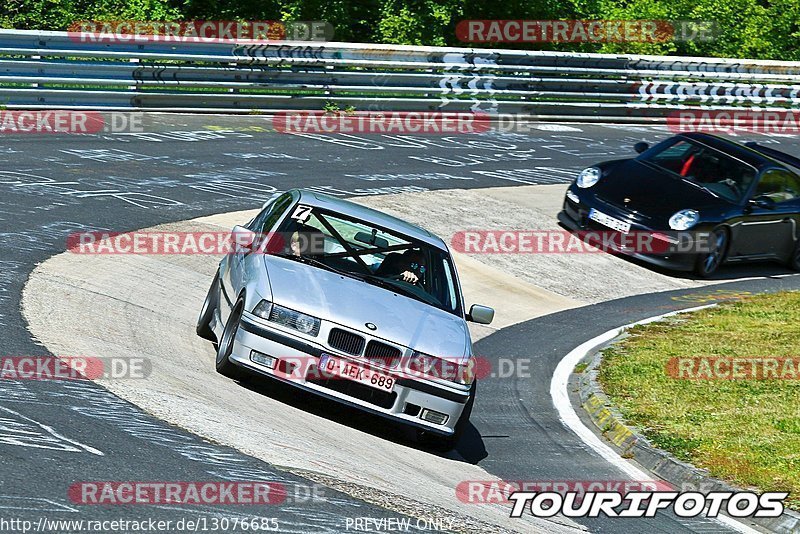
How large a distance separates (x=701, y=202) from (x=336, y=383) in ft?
29.9

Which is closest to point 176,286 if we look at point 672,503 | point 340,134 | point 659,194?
point 672,503

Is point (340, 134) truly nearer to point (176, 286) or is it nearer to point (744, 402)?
point (176, 286)

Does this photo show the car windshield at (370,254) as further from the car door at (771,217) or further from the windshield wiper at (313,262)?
the car door at (771,217)

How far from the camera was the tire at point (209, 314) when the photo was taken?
30.6 ft

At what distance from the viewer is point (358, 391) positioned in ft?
26.0

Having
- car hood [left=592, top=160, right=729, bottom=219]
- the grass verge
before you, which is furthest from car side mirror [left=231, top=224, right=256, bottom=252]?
car hood [left=592, top=160, right=729, bottom=219]

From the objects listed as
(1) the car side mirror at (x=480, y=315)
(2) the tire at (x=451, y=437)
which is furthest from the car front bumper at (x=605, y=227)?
(2) the tire at (x=451, y=437)

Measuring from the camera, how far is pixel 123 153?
54.3ft

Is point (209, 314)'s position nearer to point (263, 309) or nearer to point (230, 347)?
point (230, 347)

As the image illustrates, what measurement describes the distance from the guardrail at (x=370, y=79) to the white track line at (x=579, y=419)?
9.12 metres

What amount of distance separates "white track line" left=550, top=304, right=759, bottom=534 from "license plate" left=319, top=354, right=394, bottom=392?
7.02ft

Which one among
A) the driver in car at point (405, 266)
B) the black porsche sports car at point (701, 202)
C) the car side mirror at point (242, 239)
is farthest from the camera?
the black porsche sports car at point (701, 202)

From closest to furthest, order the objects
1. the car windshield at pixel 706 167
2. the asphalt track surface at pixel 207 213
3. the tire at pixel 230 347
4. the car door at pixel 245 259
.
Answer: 1. the asphalt track surface at pixel 207 213
2. the tire at pixel 230 347
3. the car door at pixel 245 259
4. the car windshield at pixel 706 167

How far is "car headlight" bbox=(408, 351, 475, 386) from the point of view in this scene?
316 inches
